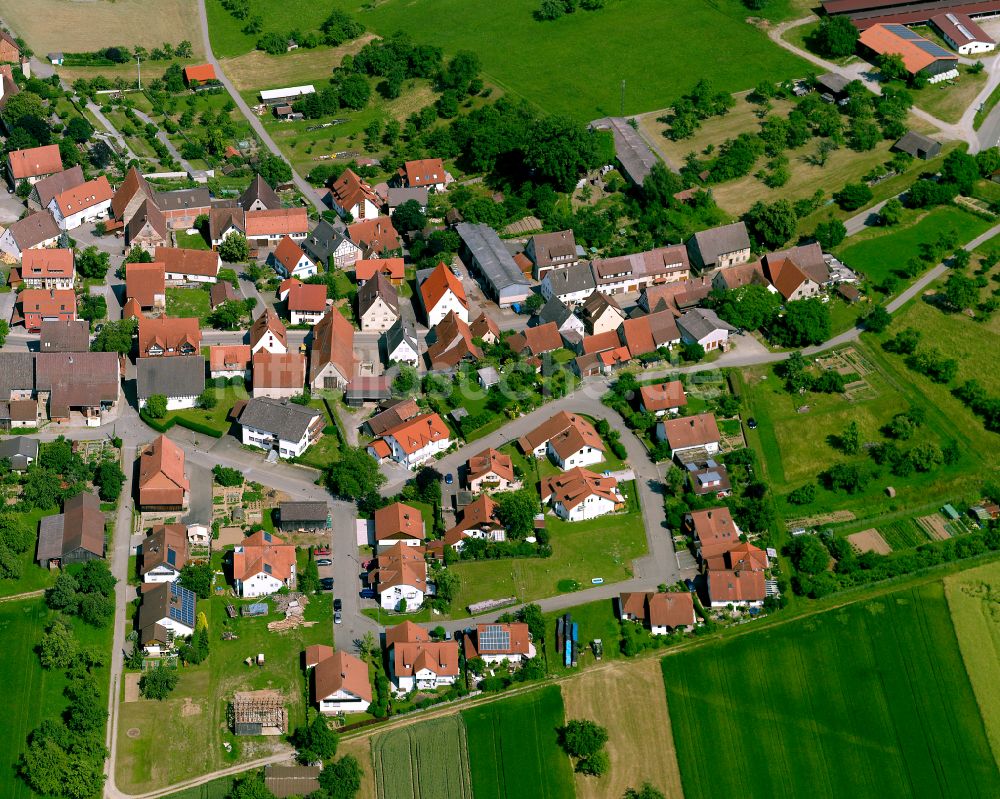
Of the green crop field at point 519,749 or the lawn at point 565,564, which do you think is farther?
the lawn at point 565,564

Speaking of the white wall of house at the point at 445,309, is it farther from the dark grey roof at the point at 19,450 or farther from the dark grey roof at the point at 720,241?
the dark grey roof at the point at 19,450

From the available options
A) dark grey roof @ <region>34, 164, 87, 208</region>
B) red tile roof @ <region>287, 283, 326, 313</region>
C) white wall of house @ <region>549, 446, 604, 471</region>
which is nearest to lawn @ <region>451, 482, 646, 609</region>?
white wall of house @ <region>549, 446, 604, 471</region>

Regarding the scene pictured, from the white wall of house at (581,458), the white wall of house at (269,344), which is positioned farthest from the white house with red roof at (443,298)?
the white wall of house at (581,458)

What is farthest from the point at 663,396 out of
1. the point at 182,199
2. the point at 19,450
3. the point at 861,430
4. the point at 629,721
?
the point at 182,199

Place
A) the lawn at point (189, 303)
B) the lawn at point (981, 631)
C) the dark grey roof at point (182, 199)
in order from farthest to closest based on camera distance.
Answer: the dark grey roof at point (182, 199) < the lawn at point (189, 303) < the lawn at point (981, 631)

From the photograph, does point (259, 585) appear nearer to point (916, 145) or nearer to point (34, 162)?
point (34, 162)

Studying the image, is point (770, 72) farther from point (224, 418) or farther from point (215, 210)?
point (224, 418)
